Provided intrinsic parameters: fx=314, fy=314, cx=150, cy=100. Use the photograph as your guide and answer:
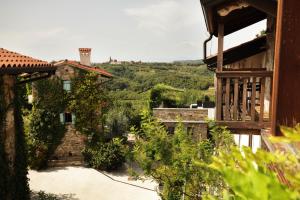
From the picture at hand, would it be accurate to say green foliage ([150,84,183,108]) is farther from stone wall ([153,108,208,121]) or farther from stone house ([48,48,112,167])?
stone house ([48,48,112,167])

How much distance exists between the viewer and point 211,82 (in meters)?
52.4

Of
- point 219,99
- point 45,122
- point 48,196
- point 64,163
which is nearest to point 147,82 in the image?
point 64,163

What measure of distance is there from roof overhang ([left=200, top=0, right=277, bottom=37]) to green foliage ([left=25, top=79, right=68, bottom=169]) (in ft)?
42.3

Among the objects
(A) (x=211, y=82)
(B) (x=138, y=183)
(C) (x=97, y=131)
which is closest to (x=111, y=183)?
(B) (x=138, y=183)

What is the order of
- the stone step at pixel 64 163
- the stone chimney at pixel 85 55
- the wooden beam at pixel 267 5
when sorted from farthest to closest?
the stone chimney at pixel 85 55, the stone step at pixel 64 163, the wooden beam at pixel 267 5

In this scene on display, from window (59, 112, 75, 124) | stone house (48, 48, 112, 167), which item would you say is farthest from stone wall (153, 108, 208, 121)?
window (59, 112, 75, 124)

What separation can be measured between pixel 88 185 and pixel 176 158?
8700 mm

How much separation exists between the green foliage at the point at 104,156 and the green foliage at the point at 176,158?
8.39m

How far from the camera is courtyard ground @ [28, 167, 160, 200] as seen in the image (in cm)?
A: 1419

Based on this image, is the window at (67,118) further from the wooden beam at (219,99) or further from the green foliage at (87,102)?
the wooden beam at (219,99)

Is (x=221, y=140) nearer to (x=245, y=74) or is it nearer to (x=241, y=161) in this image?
(x=245, y=74)

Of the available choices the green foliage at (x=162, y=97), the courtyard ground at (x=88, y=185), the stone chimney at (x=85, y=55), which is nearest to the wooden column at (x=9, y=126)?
Result: the courtyard ground at (x=88, y=185)

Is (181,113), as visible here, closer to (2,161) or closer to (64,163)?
(64,163)

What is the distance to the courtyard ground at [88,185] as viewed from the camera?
14.2 m
